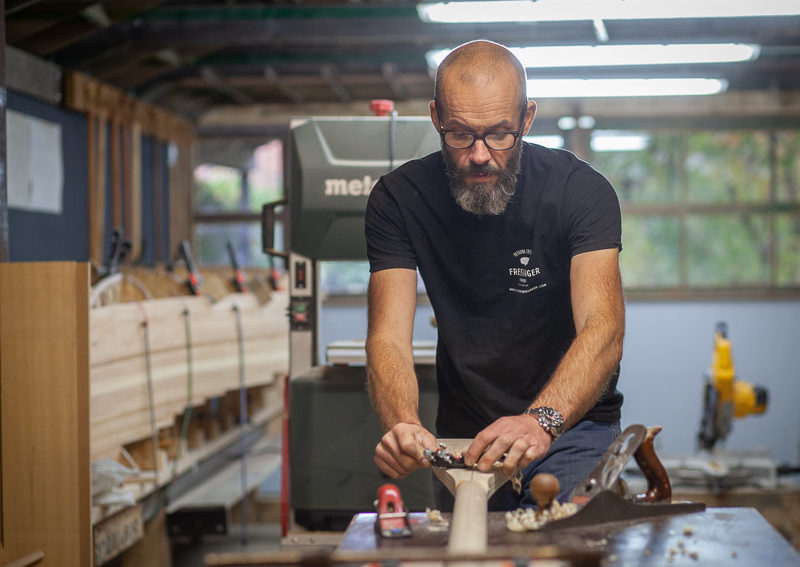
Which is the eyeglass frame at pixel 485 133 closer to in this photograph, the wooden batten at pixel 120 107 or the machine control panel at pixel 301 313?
the machine control panel at pixel 301 313

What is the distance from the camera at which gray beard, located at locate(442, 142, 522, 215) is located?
187 cm

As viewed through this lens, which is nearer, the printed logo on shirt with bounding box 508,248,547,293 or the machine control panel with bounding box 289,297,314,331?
the printed logo on shirt with bounding box 508,248,547,293

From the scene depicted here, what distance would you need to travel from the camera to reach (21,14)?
4797mm

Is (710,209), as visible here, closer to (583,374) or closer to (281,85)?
(281,85)

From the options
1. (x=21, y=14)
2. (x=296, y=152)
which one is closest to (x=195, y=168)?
(x=21, y=14)

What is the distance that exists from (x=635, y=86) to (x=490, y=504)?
5.45 meters

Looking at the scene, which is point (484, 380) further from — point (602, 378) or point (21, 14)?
point (21, 14)

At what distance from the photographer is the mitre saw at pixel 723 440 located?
197 inches

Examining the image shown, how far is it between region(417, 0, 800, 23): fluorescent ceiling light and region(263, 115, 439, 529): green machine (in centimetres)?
189

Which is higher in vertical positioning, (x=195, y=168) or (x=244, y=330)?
(x=195, y=168)

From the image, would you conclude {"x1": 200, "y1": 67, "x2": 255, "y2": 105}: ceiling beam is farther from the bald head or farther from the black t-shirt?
the bald head

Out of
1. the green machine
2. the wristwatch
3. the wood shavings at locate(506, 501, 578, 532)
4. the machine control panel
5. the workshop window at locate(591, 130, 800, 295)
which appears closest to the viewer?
the wood shavings at locate(506, 501, 578, 532)

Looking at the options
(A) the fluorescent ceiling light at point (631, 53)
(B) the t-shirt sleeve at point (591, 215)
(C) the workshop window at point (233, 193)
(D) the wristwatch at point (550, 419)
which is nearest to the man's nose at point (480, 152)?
(B) the t-shirt sleeve at point (591, 215)

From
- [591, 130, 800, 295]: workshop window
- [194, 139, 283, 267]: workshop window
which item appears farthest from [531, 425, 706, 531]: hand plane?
[194, 139, 283, 267]: workshop window
